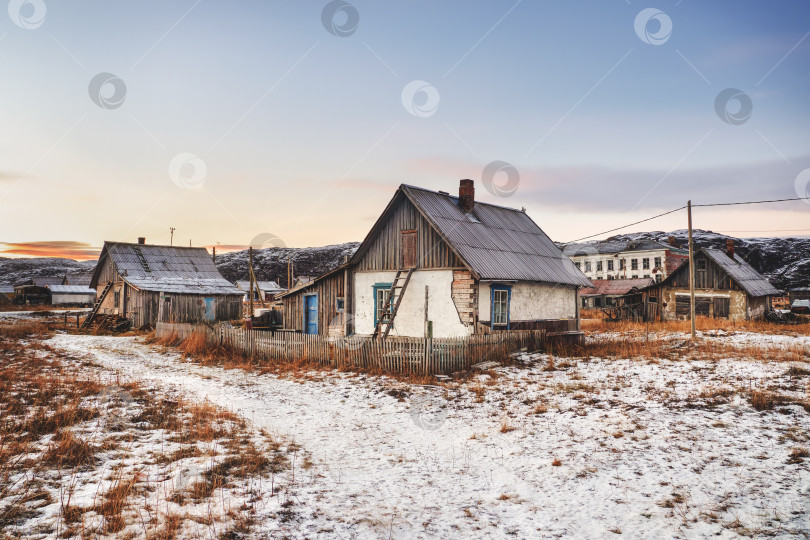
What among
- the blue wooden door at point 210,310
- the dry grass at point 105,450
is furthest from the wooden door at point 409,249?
the blue wooden door at point 210,310

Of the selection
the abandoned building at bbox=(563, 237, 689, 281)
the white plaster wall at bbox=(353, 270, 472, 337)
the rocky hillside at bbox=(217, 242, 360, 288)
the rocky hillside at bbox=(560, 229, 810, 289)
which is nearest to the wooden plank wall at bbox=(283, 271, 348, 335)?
the white plaster wall at bbox=(353, 270, 472, 337)

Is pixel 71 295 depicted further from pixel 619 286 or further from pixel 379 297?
pixel 619 286

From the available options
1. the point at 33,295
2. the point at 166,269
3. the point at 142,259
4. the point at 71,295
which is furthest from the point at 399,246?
the point at 33,295

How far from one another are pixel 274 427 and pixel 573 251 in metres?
92.3

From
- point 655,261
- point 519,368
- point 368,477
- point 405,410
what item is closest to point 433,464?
point 368,477

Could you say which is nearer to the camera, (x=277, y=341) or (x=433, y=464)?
(x=433, y=464)

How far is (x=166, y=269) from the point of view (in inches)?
1542

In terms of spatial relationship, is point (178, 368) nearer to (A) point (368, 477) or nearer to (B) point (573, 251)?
(A) point (368, 477)

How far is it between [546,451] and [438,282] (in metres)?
11.9

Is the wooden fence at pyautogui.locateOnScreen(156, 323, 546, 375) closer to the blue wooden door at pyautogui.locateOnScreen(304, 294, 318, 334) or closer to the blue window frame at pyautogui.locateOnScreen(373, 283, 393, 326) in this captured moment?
the blue wooden door at pyautogui.locateOnScreen(304, 294, 318, 334)

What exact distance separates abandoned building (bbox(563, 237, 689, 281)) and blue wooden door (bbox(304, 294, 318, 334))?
2736 inches

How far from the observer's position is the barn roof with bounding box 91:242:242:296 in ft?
117

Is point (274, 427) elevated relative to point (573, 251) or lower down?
lower down

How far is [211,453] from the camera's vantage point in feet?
25.7
